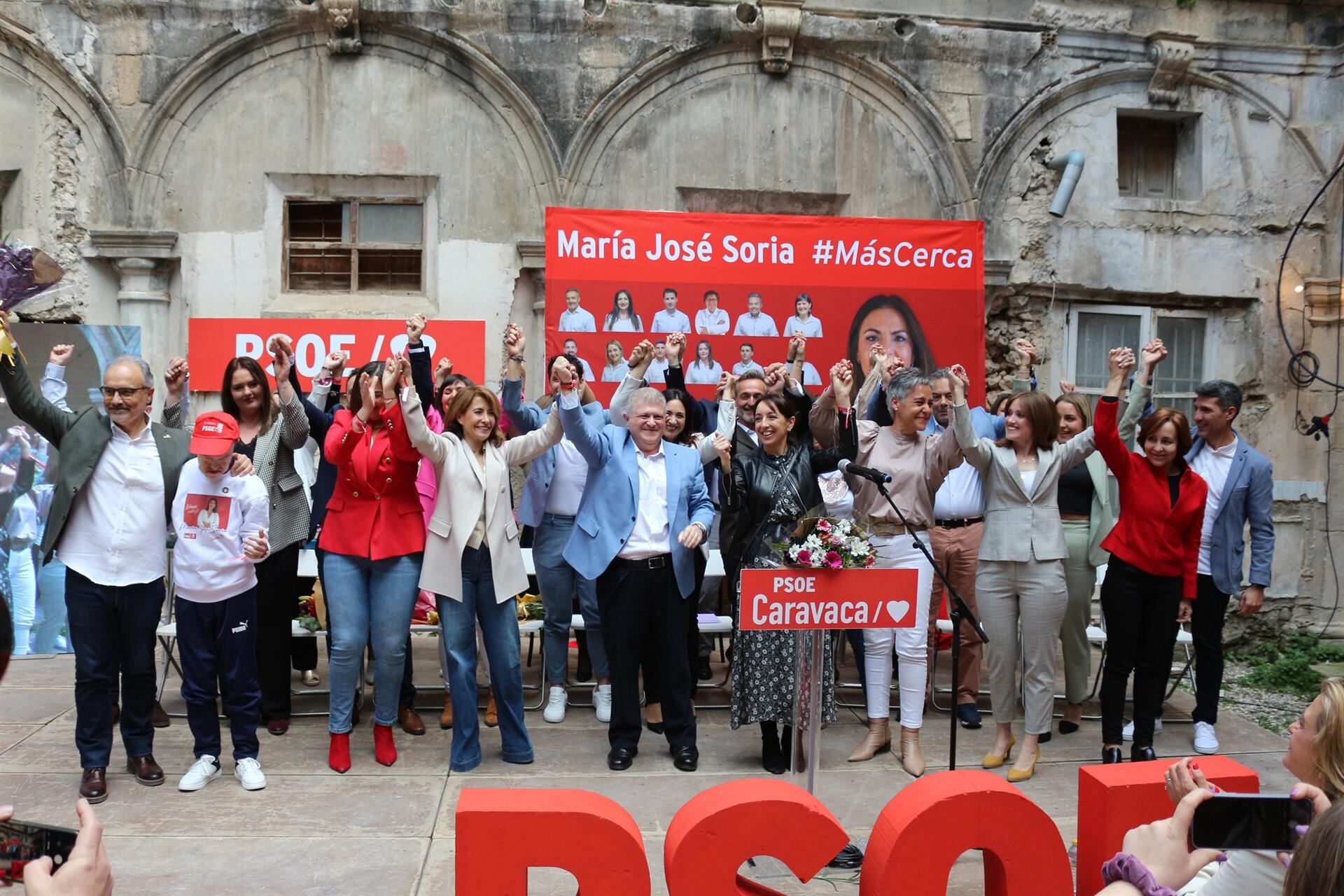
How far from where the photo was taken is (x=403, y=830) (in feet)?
14.9

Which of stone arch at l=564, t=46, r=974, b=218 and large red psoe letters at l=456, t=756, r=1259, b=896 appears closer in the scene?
large red psoe letters at l=456, t=756, r=1259, b=896

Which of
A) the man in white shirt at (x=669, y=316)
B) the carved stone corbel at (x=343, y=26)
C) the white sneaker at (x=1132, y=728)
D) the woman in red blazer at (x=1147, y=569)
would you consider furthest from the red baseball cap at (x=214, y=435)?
the white sneaker at (x=1132, y=728)

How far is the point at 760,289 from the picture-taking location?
835cm

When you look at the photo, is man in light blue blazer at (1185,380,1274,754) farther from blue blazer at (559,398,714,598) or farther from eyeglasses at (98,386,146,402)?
eyeglasses at (98,386,146,402)

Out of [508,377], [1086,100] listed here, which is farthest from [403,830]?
[1086,100]

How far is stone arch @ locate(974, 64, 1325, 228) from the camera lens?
9.14 meters

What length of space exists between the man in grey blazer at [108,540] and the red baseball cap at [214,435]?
1.08 feet

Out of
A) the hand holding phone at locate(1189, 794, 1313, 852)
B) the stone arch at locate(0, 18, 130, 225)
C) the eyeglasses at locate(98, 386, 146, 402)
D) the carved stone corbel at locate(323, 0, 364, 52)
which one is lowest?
the hand holding phone at locate(1189, 794, 1313, 852)

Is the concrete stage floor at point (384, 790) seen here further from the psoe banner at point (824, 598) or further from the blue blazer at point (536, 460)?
the blue blazer at point (536, 460)

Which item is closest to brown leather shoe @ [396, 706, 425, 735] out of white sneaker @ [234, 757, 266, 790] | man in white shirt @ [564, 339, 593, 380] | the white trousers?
white sneaker @ [234, 757, 266, 790]

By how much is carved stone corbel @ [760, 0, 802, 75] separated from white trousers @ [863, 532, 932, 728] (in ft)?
16.2

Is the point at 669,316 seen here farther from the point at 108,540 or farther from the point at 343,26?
the point at 108,540

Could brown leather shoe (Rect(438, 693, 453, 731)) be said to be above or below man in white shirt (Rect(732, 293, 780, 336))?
below

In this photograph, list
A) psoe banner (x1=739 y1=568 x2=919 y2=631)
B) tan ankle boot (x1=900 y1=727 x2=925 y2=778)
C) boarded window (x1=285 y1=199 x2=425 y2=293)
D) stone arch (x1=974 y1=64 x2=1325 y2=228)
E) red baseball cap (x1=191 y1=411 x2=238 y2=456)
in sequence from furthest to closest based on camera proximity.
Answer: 1. stone arch (x1=974 y1=64 x2=1325 y2=228)
2. boarded window (x1=285 y1=199 x2=425 y2=293)
3. tan ankle boot (x1=900 y1=727 x2=925 y2=778)
4. red baseball cap (x1=191 y1=411 x2=238 y2=456)
5. psoe banner (x1=739 y1=568 x2=919 y2=631)
